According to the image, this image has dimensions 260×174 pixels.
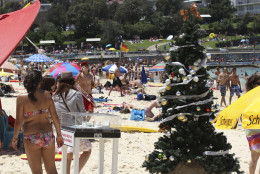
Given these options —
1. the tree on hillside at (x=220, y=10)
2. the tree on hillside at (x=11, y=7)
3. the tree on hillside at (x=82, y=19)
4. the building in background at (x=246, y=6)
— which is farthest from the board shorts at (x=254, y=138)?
the building in background at (x=246, y=6)

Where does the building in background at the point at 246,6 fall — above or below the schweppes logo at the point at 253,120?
above

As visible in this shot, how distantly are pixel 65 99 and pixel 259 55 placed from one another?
205ft

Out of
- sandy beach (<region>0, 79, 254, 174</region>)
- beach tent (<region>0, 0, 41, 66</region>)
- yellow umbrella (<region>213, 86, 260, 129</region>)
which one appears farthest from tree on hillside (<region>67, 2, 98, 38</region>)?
yellow umbrella (<region>213, 86, 260, 129</region>)

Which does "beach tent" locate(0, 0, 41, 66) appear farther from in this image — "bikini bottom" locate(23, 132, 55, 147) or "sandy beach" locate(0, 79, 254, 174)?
"sandy beach" locate(0, 79, 254, 174)

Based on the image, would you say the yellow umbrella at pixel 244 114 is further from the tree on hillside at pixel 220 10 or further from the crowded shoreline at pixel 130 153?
the tree on hillside at pixel 220 10

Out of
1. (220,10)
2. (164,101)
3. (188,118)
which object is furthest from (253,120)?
(220,10)

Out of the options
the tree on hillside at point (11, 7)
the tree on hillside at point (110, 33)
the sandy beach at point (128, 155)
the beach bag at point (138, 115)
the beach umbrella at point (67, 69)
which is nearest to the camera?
the sandy beach at point (128, 155)

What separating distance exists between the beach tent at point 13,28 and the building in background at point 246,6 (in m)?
102

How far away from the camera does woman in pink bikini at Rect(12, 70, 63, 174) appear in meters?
3.98

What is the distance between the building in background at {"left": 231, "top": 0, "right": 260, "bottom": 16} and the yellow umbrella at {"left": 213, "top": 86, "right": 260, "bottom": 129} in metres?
103

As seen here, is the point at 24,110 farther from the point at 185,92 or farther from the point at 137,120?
the point at 137,120

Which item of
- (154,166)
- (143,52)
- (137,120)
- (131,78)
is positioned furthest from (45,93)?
(143,52)

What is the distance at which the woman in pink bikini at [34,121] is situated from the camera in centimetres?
398

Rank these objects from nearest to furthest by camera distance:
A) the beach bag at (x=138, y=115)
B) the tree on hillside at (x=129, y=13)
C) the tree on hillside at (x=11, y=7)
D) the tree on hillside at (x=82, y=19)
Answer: the beach bag at (x=138, y=115) < the tree on hillside at (x=82, y=19) < the tree on hillside at (x=129, y=13) < the tree on hillside at (x=11, y=7)
